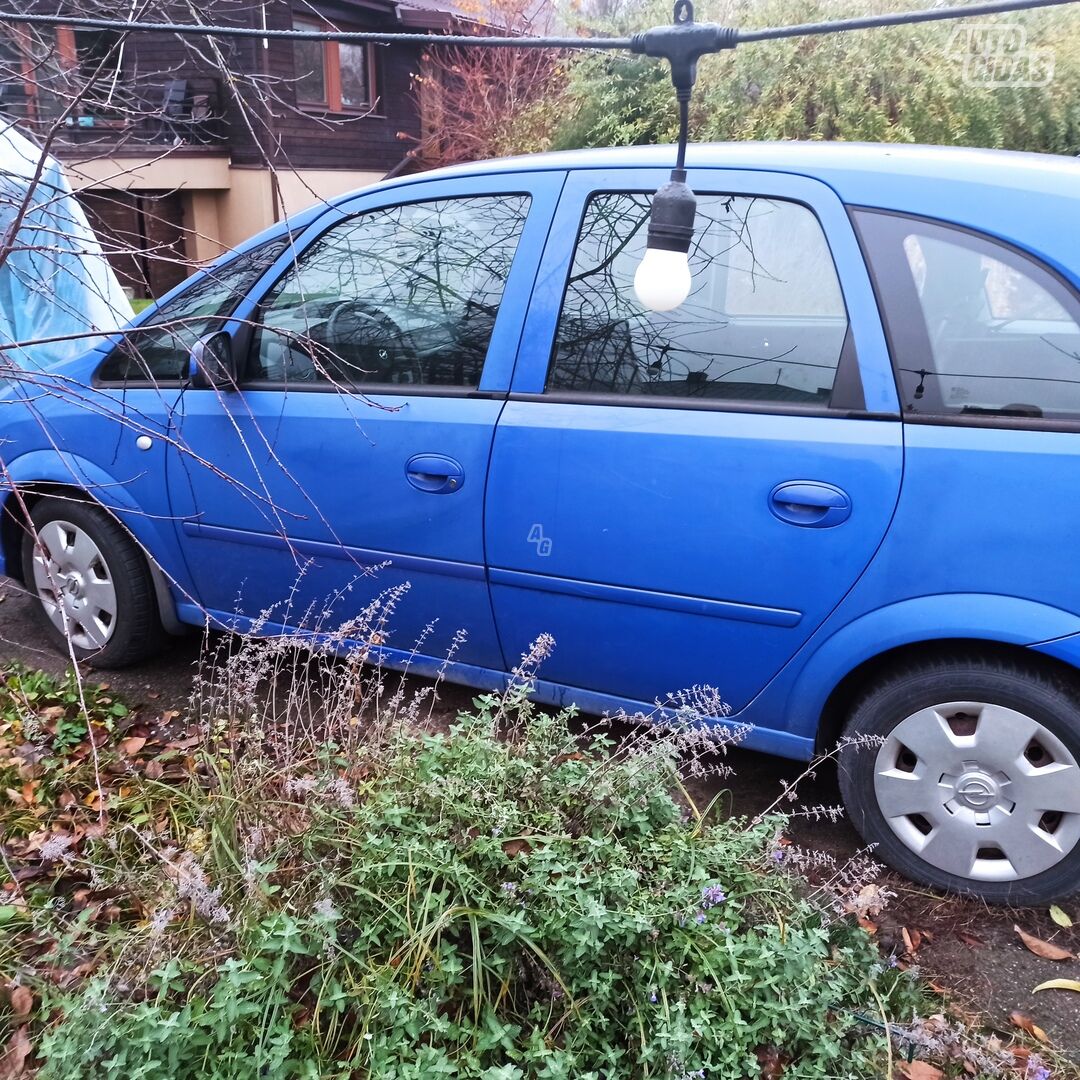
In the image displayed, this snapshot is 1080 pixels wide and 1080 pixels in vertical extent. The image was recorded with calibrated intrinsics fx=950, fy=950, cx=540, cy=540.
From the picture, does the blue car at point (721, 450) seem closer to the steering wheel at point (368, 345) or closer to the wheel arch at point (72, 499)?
the steering wheel at point (368, 345)

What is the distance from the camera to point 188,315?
3.42 m

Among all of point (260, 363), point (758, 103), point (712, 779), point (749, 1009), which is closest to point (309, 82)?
point (758, 103)

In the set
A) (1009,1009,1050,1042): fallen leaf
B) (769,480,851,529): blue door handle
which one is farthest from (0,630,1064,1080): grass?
(769,480,851,529): blue door handle

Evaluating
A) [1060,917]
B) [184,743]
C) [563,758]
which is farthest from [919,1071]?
[184,743]

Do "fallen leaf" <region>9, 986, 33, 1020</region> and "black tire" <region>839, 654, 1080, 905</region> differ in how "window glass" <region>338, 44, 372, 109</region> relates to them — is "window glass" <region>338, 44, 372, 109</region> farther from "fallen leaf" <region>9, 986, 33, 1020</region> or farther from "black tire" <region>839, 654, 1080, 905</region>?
"fallen leaf" <region>9, 986, 33, 1020</region>

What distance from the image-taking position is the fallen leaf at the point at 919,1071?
6.20 ft

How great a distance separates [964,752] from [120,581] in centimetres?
293

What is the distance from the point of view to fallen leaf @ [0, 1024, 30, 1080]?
1.90 m

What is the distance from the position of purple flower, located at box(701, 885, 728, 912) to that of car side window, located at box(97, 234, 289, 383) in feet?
7.80

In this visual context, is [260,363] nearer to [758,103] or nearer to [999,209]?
[999,209]

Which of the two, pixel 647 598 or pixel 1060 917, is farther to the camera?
pixel 647 598

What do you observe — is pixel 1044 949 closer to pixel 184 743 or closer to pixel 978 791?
pixel 978 791

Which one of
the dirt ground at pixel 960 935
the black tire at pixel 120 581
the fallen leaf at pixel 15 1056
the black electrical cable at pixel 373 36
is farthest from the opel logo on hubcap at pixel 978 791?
the black tire at pixel 120 581

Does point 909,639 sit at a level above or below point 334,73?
below
